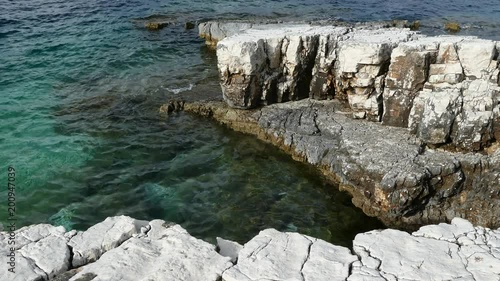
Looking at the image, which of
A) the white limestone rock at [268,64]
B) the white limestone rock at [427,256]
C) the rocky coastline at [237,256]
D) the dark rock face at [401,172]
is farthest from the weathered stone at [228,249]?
the white limestone rock at [268,64]

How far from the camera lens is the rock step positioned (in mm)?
13680

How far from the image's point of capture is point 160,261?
833cm

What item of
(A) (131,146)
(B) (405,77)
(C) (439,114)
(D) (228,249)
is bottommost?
(A) (131,146)

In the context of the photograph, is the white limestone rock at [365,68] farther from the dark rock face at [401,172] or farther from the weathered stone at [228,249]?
the weathered stone at [228,249]

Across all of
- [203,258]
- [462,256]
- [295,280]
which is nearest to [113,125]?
[203,258]

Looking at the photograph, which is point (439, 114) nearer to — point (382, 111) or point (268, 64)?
point (382, 111)

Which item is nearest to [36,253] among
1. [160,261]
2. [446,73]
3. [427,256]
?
[160,261]

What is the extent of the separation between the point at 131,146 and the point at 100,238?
8171mm

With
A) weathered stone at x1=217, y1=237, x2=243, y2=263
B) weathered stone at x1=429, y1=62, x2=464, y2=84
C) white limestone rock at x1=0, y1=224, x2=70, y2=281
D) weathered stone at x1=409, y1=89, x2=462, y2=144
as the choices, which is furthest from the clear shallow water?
weathered stone at x1=429, y1=62, x2=464, y2=84

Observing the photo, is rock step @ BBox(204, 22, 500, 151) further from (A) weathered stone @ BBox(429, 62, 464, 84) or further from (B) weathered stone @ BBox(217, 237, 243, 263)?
(B) weathered stone @ BBox(217, 237, 243, 263)

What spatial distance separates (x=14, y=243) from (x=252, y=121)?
10.3 meters

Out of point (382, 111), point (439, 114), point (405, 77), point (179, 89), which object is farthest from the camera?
point (179, 89)

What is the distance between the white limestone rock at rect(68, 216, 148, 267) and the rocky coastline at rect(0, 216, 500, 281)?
0.02 meters

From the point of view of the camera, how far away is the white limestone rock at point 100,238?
Answer: 8.66 meters
